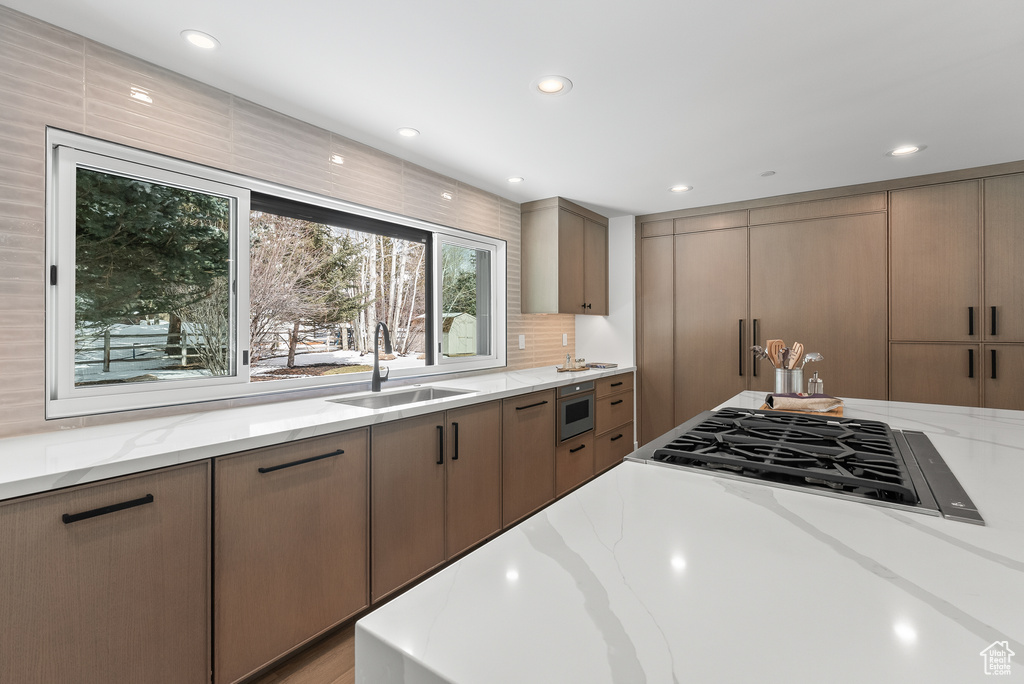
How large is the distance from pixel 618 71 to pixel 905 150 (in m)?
2.17

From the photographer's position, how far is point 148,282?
1914mm

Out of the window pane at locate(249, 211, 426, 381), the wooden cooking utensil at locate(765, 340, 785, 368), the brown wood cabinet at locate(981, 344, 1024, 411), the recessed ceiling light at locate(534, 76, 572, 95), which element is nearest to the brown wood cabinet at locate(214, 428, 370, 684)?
the window pane at locate(249, 211, 426, 381)

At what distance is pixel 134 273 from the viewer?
6.15 feet

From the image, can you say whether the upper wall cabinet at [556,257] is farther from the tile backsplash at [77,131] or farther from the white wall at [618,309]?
the tile backsplash at [77,131]

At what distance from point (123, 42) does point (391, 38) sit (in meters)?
1.00

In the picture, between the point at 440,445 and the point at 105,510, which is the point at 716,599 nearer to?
the point at 105,510

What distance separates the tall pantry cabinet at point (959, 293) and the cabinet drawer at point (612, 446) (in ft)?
6.69

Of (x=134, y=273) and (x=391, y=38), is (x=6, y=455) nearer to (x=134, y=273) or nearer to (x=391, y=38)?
(x=134, y=273)

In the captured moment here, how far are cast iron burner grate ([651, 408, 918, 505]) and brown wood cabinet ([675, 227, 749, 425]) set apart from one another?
8.96 ft

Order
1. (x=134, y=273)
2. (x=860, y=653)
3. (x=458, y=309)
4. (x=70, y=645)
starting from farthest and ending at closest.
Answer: (x=458, y=309), (x=134, y=273), (x=70, y=645), (x=860, y=653)

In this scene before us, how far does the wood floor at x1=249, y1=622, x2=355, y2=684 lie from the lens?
5.68 ft

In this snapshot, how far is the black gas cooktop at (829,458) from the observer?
0.89m

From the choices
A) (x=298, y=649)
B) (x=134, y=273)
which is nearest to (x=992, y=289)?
(x=298, y=649)

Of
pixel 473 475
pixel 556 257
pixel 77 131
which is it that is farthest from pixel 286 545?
pixel 556 257
